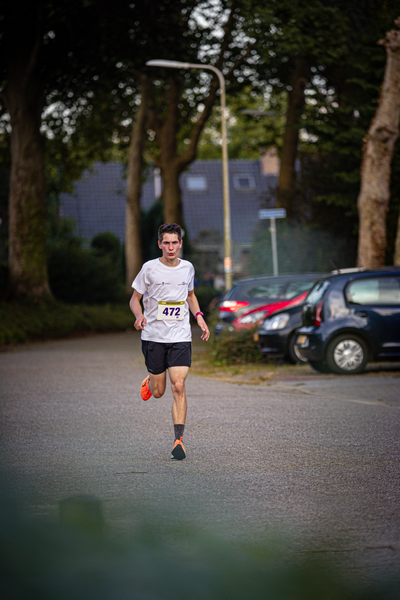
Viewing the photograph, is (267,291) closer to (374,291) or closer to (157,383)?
(374,291)

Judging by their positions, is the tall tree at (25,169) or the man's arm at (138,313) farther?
the tall tree at (25,169)

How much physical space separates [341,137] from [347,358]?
13.0 meters

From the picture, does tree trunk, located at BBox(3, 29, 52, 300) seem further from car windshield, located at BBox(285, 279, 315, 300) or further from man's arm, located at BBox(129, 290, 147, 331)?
man's arm, located at BBox(129, 290, 147, 331)

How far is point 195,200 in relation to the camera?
56688 millimetres

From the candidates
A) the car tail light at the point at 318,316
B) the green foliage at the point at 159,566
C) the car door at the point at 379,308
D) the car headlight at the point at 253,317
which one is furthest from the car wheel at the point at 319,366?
the green foliage at the point at 159,566

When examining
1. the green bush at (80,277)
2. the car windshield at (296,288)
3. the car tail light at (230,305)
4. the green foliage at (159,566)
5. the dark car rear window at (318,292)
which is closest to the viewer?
the green foliage at (159,566)

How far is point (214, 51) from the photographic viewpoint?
96.4ft

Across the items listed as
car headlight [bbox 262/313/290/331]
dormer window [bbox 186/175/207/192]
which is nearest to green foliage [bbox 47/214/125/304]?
car headlight [bbox 262/313/290/331]

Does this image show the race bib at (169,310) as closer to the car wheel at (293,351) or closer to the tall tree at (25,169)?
the car wheel at (293,351)

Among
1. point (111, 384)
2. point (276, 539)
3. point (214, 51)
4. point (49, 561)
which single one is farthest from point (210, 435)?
point (214, 51)

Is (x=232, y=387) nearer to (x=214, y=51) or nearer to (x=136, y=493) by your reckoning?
(x=136, y=493)

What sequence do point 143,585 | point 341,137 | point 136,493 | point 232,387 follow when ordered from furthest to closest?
1. point 341,137
2. point 232,387
3. point 136,493
4. point 143,585

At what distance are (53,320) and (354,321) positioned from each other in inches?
554

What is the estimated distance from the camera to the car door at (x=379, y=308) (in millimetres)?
13484
